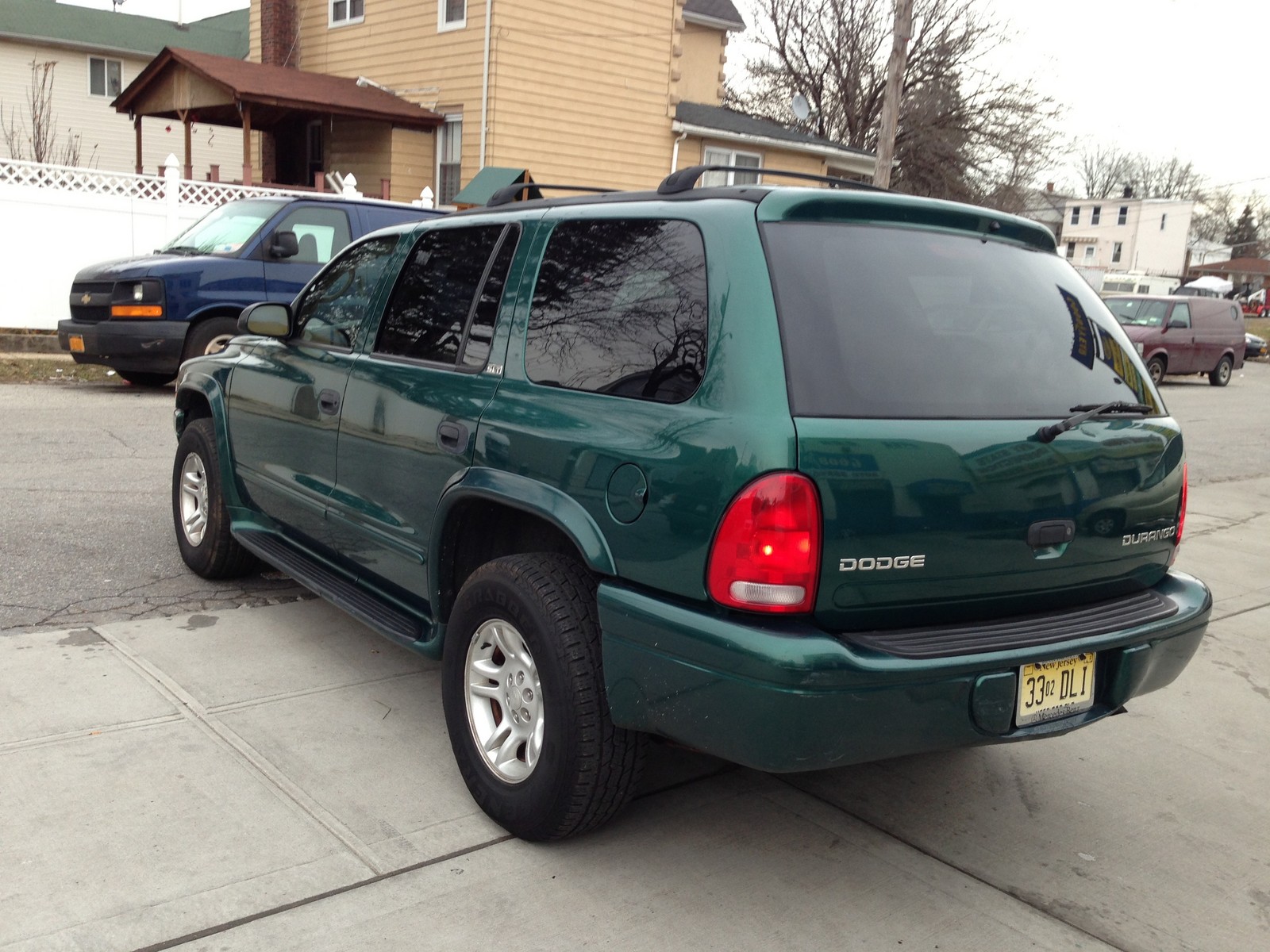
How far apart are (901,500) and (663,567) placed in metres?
0.60

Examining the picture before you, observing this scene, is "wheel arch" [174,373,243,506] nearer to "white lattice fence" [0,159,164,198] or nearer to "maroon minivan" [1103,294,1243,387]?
"white lattice fence" [0,159,164,198]

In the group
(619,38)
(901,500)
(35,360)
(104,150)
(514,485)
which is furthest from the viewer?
(104,150)

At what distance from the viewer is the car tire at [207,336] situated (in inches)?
410

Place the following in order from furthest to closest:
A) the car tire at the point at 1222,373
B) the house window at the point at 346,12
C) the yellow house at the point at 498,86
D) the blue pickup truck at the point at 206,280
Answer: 1. the car tire at the point at 1222,373
2. the house window at the point at 346,12
3. the yellow house at the point at 498,86
4. the blue pickup truck at the point at 206,280

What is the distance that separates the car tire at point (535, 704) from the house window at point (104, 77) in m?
33.0

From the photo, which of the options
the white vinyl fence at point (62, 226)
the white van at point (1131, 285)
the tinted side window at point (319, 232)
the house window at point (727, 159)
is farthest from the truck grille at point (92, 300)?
the white van at point (1131, 285)

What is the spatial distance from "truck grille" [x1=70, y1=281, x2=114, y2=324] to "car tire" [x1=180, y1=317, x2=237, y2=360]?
828 mm

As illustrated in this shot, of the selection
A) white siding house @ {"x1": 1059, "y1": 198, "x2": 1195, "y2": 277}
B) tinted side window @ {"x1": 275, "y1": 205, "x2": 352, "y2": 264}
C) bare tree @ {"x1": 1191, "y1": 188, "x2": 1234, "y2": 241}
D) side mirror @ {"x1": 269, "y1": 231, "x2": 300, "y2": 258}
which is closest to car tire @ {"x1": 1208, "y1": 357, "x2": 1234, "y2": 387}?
tinted side window @ {"x1": 275, "y1": 205, "x2": 352, "y2": 264}

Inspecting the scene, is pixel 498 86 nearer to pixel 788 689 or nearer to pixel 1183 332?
pixel 1183 332

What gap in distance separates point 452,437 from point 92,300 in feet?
28.0

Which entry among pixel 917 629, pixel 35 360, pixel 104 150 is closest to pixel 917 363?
pixel 917 629

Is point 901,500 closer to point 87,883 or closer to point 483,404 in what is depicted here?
point 483,404

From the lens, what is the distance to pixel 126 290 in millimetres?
10344

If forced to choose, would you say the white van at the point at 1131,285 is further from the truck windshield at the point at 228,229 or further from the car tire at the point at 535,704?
the car tire at the point at 535,704
